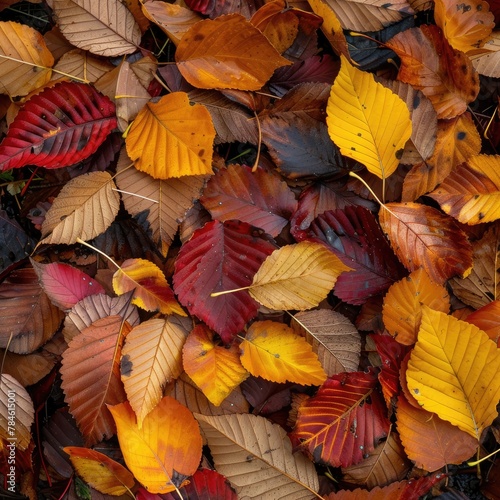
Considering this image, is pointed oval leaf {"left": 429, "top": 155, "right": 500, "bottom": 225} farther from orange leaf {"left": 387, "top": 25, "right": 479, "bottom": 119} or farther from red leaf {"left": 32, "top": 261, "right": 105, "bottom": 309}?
red leaf {"left": 32, "top": 261, "right": 105, "bottom": 309}

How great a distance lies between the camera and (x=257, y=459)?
991 mm

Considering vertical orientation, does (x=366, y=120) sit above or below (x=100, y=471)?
above

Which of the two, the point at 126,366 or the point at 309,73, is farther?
the point at 309,73

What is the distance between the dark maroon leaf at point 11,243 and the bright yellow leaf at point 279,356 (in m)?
0.44

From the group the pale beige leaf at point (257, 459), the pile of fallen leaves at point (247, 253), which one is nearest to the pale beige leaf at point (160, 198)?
the pile of fallen leaves at point (247, 253)

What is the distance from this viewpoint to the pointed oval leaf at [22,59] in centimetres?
102

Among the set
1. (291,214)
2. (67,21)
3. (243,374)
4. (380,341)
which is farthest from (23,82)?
(380,341)

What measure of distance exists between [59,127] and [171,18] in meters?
0.28

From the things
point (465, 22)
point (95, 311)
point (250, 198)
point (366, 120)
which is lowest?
point (95, 311)

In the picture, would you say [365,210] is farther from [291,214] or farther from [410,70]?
[410,70]

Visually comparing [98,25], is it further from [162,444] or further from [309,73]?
[162,444]

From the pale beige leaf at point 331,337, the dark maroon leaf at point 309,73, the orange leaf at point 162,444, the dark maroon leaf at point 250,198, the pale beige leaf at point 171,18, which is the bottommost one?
the orange leaf at point 162,444

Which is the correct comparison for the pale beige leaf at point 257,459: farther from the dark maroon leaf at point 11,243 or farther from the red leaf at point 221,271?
the dark maroon leaf at point 11,243

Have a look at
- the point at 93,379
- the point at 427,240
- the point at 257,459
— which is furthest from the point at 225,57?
the point at 257,459
